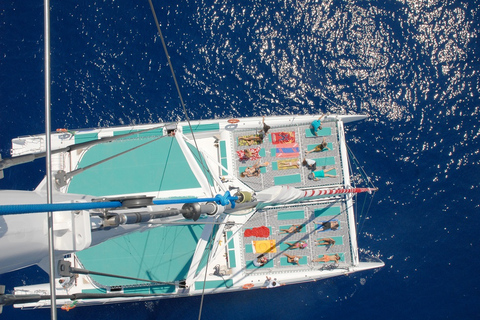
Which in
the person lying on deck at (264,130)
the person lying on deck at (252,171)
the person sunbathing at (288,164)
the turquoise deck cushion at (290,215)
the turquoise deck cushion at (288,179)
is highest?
the person lying on deck at (264,130)

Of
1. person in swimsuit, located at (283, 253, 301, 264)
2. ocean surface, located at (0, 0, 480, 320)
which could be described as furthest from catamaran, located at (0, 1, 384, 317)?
ocean surface, located at (0, 0, 480, 320)

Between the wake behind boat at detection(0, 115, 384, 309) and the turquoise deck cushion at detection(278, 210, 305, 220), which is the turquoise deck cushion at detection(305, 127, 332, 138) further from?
the turquoise deck cushion at detection(278, 210, 305, 220)

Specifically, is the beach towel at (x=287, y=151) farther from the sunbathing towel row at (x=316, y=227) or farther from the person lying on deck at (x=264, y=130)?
the sunbathing towel row at (x=316, y=227)

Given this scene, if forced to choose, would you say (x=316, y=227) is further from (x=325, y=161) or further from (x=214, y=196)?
(x=214, y=196)

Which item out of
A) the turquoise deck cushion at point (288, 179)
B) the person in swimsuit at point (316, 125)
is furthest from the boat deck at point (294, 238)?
the person in swimsuit at point (316, 125)

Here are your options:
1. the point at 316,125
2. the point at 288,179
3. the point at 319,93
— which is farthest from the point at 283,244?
the point at 319,93

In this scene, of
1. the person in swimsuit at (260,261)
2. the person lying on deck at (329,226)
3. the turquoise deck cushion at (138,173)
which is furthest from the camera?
the person lying on deck at (329,226)
